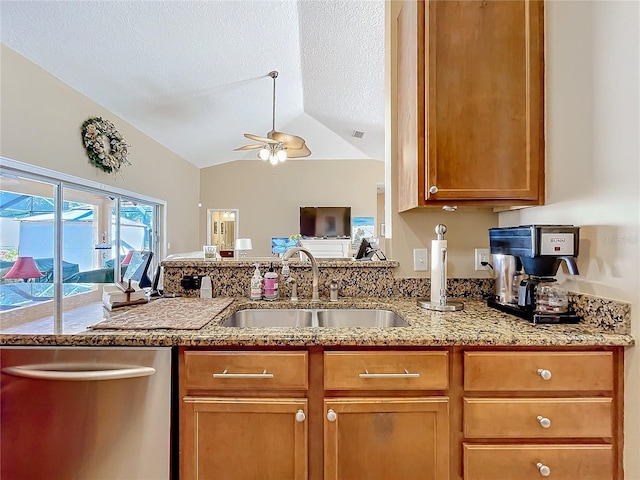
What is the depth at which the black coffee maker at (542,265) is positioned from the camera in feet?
3.86

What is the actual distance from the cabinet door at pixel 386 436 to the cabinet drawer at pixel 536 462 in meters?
0.11

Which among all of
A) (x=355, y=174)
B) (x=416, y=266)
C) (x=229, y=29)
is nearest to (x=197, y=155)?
(x=355, y=174)

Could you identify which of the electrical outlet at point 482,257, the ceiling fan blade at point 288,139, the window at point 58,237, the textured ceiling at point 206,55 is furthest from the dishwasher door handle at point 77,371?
the ceiling fan blade at point 288,139

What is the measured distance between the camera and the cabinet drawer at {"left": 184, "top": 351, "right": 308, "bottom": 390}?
1057mm

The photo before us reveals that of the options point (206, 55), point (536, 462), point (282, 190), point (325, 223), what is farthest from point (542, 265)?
point (282, 190)

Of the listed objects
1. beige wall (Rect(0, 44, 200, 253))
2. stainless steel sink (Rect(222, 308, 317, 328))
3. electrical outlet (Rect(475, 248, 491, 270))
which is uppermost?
beige wall (Rect(0, 44, 200, 253))

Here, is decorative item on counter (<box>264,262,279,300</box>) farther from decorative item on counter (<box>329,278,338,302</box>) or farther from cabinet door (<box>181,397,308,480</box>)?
cabinet door (<box>181,397,308,480</box>)

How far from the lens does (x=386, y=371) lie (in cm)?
106

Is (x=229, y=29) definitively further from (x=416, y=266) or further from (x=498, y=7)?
(x=416, y=266)

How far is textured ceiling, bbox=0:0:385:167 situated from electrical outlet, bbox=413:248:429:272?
2.20 m

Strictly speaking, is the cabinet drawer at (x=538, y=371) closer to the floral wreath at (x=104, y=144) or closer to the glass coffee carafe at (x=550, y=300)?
the glass coffee carafe at (x=550, y=300)

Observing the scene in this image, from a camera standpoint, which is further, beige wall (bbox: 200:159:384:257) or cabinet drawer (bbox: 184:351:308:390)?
beige wall (bbox: 200:159:384:257)

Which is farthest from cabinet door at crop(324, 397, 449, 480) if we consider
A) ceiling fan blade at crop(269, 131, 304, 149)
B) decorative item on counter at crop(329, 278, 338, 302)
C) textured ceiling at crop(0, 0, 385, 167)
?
ceiling fan blade at crop(269, 131, 304, 149)

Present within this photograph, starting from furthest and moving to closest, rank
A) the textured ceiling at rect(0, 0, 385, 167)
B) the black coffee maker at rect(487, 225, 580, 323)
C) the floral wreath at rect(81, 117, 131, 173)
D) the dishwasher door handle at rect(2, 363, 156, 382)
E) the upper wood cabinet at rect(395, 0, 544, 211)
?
the floral wreath at rect(81, 117, 131, 173) < the textured ceiling at rect(0, 0, 385, 167) < the upper wood cabinet at rect(395, 0, 544, 211) < the black coffee maker at rect(487, 225, 580, 323) < the dishwasher door handle at rect(2, 363, 156, 382)
